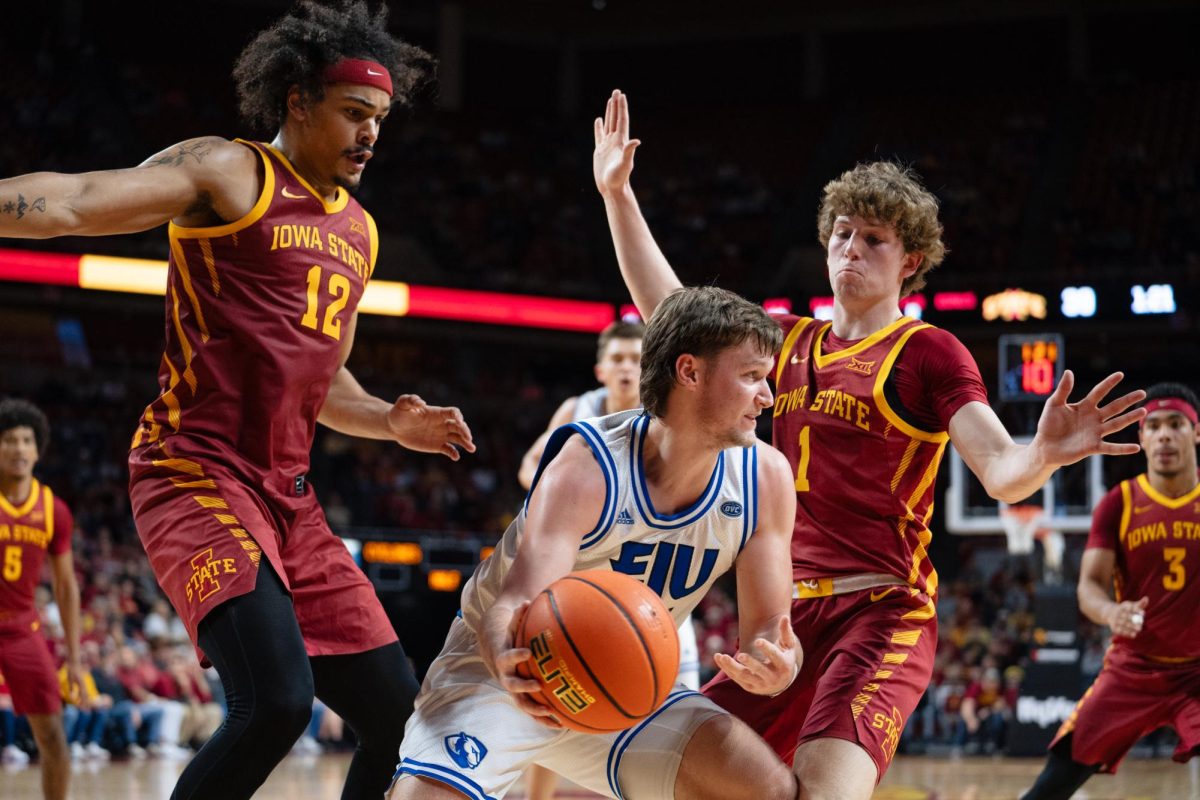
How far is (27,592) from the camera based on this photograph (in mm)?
7527

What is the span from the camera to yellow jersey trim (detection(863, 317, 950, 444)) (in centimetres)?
425

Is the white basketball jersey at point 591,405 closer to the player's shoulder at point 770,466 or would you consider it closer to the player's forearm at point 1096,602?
the player's forearm at point 1096,602

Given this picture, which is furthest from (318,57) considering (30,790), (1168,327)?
(1168,327)

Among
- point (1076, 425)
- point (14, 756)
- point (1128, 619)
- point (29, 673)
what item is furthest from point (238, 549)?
point (14, 756)

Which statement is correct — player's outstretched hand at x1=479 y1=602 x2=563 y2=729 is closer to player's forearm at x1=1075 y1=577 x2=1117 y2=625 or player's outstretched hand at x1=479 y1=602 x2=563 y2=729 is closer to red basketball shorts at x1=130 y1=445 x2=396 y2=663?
red basketball shorts at x1=130 y1=445 x2=396 y2=663

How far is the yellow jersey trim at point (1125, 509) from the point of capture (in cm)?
703

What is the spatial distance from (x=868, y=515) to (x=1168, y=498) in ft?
11.4

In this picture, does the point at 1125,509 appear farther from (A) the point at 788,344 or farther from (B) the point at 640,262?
A: (B) the point at 640,262

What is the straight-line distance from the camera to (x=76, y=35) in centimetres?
2341

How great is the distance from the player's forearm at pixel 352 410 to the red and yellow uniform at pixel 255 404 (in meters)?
0.31

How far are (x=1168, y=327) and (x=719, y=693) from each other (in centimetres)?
1531

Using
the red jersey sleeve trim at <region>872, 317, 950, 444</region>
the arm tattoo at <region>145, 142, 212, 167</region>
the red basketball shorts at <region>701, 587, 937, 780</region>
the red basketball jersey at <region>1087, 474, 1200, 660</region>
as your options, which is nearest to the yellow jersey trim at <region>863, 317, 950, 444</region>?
the red jersey sleeve trim at <region>872, 317, 950, 444</region>

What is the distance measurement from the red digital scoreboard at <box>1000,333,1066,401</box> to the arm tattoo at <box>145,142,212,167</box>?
11947 mm

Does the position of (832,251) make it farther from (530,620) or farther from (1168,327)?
(1168,327)
